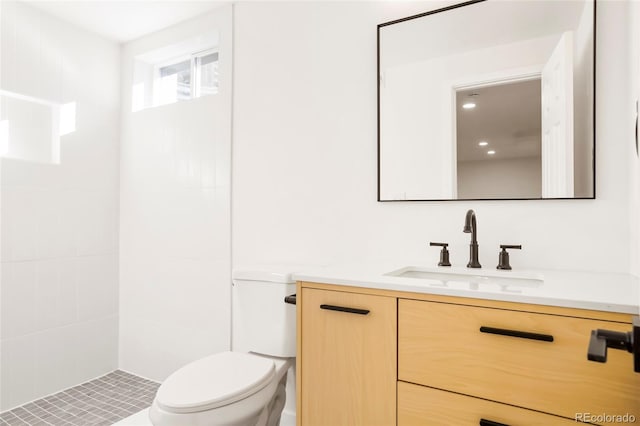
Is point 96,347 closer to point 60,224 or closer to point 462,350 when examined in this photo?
point 60,224

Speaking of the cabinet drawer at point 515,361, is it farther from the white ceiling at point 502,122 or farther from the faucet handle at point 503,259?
the white ceiling at point 502,122

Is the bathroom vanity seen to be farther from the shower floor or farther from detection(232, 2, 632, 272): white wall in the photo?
the shower floor

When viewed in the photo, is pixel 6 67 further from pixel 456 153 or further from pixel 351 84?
pixel 456 153

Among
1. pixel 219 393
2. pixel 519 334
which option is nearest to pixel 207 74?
pixel 219 393

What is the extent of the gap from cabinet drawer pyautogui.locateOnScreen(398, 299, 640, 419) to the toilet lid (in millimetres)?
574

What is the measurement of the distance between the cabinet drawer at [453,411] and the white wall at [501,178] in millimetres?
797

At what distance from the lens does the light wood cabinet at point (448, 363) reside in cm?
93

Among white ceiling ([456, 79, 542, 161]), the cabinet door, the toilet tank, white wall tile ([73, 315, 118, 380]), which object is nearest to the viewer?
the cabinet door

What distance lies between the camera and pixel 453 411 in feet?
3.53

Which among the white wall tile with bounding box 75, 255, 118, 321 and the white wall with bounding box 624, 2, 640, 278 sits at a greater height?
the white wall with bounding box 624, 2, 640, 278

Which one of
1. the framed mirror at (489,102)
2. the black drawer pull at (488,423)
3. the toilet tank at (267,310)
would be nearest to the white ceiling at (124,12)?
the framed mirror at (489,102)

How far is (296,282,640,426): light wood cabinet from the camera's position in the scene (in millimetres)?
926

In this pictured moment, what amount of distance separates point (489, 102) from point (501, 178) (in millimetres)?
310

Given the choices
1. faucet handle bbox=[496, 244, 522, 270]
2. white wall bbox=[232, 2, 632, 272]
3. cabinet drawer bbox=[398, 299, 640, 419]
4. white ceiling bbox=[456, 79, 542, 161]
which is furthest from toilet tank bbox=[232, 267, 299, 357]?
white ceiling bbox=[456, 79, 542, 161]
